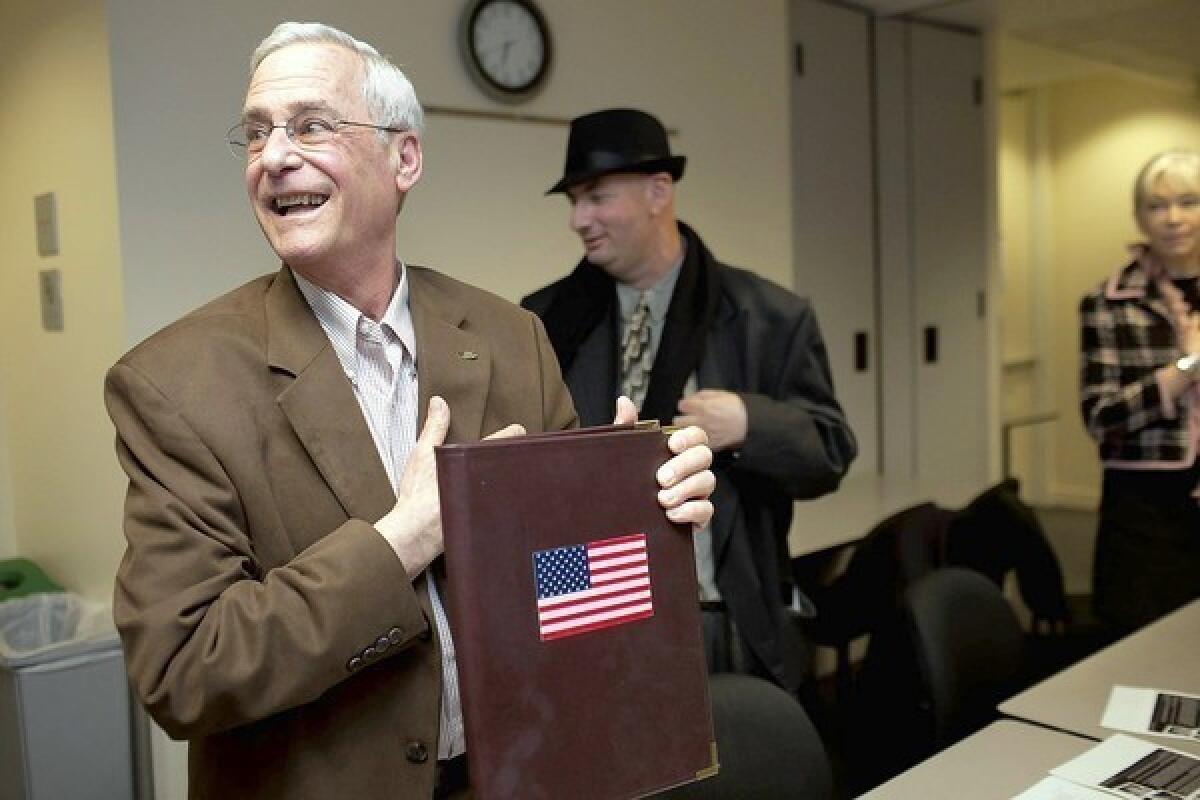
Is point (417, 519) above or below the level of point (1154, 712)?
above

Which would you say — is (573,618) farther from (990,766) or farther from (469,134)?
(469,134)

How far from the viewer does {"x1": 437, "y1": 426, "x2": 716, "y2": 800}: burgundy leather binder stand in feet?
3.47

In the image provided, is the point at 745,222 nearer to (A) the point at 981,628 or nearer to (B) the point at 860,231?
(B) the point at 860,231

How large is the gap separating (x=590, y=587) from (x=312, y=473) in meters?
0.33

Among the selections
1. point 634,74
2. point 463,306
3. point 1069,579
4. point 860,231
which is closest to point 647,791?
point 463,306

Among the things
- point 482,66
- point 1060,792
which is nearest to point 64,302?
point 482,66

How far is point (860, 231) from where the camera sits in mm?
4906

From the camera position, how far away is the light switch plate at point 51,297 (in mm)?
2887

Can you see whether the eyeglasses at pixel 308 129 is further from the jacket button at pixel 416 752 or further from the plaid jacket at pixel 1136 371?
the plaid jacket at pixel 1136 371

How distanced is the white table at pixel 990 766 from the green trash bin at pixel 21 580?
7.87ft

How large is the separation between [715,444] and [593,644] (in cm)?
105

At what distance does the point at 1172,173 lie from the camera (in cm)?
302

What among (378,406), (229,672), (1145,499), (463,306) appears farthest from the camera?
(1145,499)

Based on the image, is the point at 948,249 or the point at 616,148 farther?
the point at 948,249
